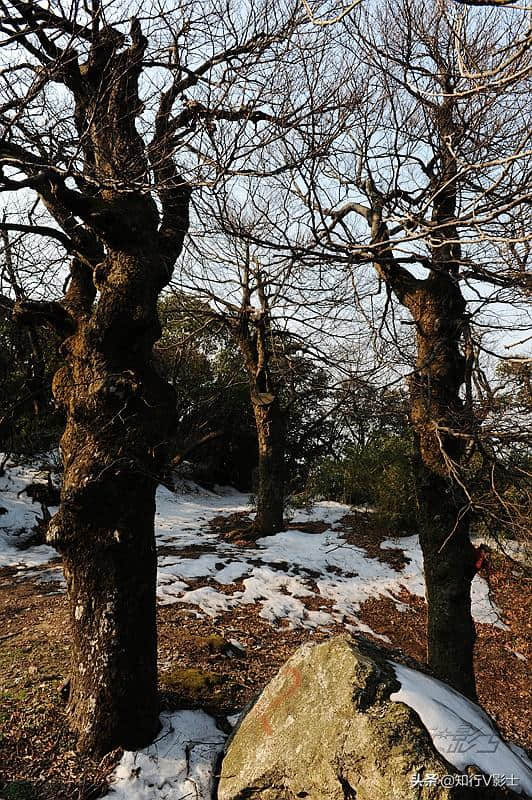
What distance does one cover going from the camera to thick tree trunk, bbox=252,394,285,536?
29.5ft

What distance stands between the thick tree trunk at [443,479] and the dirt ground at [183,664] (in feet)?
1.71

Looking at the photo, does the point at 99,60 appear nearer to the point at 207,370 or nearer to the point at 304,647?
the point at 304,647

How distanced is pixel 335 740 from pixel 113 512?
5.60 ft

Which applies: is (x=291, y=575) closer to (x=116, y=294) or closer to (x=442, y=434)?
(x=442, y=434)

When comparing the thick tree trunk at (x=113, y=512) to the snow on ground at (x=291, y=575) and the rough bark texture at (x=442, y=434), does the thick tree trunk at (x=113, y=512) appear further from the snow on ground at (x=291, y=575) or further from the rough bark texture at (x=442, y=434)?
the snow on ground at (x=291, y=575)

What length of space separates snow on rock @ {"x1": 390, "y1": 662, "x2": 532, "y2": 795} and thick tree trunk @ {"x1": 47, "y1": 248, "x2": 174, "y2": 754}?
155 cm

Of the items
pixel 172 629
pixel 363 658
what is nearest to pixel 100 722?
pixel 363 658

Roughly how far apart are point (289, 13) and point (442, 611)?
451 cm

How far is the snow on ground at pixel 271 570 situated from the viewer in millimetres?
6121

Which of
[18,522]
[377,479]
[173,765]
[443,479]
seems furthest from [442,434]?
[18,522]

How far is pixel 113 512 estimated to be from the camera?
3.20 metres

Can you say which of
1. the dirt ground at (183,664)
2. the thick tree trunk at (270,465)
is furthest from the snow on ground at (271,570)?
the thick tree trunk at (270,465)

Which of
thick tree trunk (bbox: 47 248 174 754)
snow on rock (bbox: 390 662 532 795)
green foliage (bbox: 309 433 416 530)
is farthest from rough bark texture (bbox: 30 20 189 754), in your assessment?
green foliage (bbox: 309 433 416 530)

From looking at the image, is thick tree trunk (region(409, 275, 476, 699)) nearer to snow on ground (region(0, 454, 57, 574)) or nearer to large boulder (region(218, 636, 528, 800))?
large boulder (region(218, 636, 528, 800))
